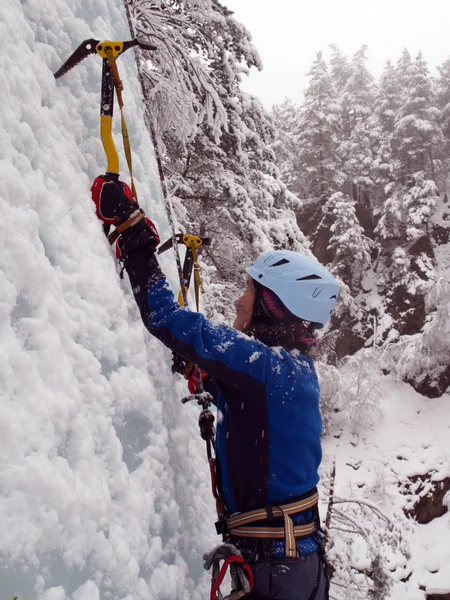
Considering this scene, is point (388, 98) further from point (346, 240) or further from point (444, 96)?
point (346, 240)

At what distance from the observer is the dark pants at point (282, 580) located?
1.85 m

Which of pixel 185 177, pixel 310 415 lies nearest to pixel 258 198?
pixel 185 177

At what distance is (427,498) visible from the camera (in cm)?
1623

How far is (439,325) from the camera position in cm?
2025

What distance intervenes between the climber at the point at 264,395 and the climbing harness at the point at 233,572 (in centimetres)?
5

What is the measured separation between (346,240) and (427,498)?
1351 centimetres

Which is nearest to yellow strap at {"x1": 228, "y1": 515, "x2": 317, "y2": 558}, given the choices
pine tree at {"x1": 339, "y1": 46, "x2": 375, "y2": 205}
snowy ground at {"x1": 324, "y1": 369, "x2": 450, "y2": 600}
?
snowy ground at {"x1": 324, "y1": 369, "x2": 450, "y2": 600}

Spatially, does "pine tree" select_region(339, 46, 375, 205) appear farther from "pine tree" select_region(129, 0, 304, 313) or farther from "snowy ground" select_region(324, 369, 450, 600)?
"pine tree" select_region(129, 0, 304, 313)

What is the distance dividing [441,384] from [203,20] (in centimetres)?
1922

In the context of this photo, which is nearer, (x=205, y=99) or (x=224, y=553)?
(x=224, y=553)

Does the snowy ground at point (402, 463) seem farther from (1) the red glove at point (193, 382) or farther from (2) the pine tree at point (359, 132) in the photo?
(2) the pine tree at point (359, 132)

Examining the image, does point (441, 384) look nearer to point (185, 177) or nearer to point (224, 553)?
point (185, 177)

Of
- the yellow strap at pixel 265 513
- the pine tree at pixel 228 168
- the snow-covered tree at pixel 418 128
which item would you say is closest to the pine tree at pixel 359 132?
the snow-covered tree at pixel 418 128

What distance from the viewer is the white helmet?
2.06 metres
